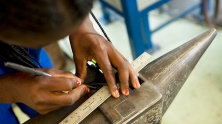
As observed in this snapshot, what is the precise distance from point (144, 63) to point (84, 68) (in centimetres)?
18

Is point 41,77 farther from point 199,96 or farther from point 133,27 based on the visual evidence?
point 199,96

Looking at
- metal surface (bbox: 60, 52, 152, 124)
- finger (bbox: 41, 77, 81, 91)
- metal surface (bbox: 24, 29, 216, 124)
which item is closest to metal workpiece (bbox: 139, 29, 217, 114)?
metal surface (bbox: 24, 29, 216, 124)

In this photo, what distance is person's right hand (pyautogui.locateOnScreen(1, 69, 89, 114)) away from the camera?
0.63 m

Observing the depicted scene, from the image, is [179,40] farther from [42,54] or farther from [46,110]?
[46,110]

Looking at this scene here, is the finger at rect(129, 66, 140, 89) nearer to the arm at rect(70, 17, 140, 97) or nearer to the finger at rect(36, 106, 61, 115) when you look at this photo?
the arm at rect(70, 17, 140, 97)

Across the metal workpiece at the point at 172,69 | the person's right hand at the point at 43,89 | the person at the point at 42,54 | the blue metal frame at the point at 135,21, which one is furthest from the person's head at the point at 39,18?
the blue metal frame at the point at 135,21

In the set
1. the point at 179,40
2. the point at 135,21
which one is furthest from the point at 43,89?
the point at 179,40

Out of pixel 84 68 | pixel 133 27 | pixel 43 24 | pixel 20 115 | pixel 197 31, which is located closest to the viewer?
pixel 43 24

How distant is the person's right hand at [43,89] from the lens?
630mm

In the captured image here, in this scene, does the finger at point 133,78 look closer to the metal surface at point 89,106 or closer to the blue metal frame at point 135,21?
the metal surface at point 89,106

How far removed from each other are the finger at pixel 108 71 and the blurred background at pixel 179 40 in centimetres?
65

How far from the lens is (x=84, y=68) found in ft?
2.45

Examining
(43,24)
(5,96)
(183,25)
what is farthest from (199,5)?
(43,24)

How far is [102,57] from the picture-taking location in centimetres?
71
